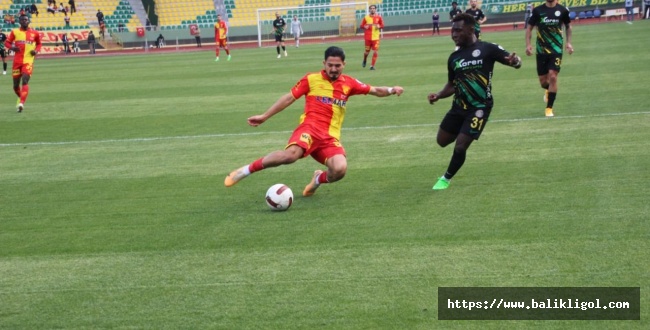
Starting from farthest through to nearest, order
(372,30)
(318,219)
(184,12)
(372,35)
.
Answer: (184,12) < (372,30) < (372,35) < (318,219)

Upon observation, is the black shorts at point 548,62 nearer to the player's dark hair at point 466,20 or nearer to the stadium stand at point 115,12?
the player's dark hair at point 466,20

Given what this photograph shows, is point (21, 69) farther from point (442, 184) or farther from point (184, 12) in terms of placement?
point (184, 12)

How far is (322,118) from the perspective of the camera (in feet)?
31.6

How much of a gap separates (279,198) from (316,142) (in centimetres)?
98

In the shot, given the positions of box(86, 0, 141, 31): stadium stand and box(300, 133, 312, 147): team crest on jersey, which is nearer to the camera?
box(300, 133, 312, 147): team crest on jersey

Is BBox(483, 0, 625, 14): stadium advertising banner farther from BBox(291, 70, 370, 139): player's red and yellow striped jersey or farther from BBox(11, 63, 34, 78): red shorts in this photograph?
BBox(291, 70, 370, 139): player's red and yellow striped jersey

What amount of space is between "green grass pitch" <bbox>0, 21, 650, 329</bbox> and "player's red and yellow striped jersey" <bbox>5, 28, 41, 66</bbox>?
3.39 metres

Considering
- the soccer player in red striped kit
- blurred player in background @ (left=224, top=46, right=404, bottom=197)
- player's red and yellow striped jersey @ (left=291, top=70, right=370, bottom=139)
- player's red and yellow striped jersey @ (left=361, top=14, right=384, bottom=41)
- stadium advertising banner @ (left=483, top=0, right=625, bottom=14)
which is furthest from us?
stadium advertising banner @ (left=483, top=0, right=625, bottom=14)

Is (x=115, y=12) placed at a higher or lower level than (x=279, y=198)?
lower

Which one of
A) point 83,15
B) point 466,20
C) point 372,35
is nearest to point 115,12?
point 83,15

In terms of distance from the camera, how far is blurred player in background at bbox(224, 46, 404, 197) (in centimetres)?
940

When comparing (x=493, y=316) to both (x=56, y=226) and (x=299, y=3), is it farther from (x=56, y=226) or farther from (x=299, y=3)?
(x=299, y=3)

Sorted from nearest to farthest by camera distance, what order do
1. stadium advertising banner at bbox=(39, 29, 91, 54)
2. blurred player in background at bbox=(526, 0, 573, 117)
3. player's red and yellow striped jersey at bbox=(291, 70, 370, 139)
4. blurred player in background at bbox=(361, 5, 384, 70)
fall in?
1. player's red and yellow striped jersey at bbox=(291, 70, 370, 139)
2. blurred player in background at bbox=(526, 0, 573, 117)
3. blurred player in background at bbox=(361, 5, 384, 70)
4. stadium advertising banner at bbox=(39, 29, 91, 54)

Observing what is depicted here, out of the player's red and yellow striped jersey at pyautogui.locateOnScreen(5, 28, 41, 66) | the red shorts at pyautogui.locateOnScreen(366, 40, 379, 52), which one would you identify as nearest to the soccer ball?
the player's red and yellow striped jersey at pyautogui.locateOnScreen(5, 28, 41, 66)
